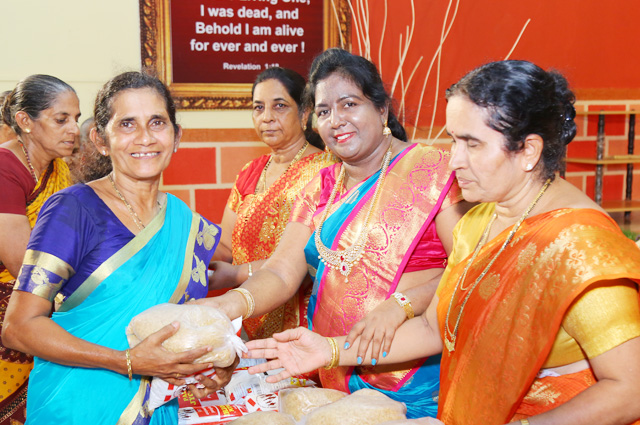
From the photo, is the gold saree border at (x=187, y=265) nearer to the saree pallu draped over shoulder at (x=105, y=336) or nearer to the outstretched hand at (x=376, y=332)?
the saree pallu draped over shoulder at (x=105, y=336)

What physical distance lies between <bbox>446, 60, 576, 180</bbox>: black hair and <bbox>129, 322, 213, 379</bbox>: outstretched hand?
3.08 ft

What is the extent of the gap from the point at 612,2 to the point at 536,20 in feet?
2.40

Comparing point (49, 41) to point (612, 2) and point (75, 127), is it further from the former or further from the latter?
point (612, 2)

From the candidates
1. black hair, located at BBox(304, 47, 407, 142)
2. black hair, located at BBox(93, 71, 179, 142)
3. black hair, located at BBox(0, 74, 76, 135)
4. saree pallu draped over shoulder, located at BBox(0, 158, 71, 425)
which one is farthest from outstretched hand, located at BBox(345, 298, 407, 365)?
black hair, located at BBox(0, 74, 76, 135)

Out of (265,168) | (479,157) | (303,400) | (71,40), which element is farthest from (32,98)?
(479,157)

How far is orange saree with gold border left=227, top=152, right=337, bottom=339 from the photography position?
3.01 m

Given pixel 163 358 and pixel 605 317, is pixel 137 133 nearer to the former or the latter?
pixel 163 358

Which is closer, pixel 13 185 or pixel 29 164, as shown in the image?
pixel 13 185

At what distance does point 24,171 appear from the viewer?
2688 millimetres

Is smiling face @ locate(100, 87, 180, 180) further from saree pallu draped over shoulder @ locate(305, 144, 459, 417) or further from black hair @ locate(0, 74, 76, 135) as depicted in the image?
black hair @ locate(0, 74, 76, 135)

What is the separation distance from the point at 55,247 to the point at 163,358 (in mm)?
452

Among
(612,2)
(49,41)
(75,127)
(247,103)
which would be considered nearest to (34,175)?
(75,127)

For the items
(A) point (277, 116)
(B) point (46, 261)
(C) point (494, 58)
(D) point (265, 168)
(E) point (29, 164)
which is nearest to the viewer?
(B) point (46, 261)

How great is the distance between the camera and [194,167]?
13.5 ft
